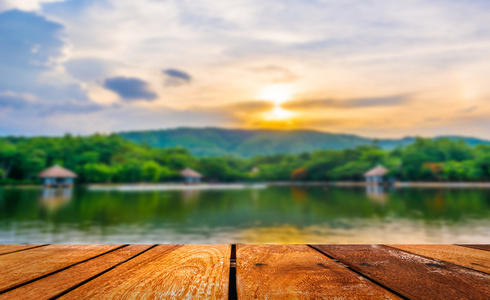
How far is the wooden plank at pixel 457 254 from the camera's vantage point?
0.80 metres

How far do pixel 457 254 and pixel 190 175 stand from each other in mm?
42690

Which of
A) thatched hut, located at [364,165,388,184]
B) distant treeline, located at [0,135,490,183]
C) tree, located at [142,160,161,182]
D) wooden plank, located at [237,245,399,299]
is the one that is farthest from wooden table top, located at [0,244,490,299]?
thatched hut, located at [364,165,388,184]

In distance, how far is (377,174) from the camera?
40.2 m

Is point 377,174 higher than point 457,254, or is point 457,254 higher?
point 377,174

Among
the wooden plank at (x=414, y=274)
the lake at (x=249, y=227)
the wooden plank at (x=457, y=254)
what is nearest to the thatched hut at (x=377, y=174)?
the lake at (x=249, y=227)

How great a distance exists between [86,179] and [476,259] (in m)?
43.0

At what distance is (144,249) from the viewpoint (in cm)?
95

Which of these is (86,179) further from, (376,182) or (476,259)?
(476,259)

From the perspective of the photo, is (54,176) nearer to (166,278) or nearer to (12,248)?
(12,248)

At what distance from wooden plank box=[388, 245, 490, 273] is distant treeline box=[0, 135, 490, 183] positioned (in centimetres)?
3986

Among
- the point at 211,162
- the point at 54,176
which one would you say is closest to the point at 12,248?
the point at 54,176

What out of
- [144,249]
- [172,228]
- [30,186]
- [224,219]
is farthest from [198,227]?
[30,186]

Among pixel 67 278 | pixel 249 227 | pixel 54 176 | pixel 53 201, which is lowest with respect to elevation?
pixel 249 227

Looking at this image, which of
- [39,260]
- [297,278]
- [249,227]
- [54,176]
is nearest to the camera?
[297,278]
